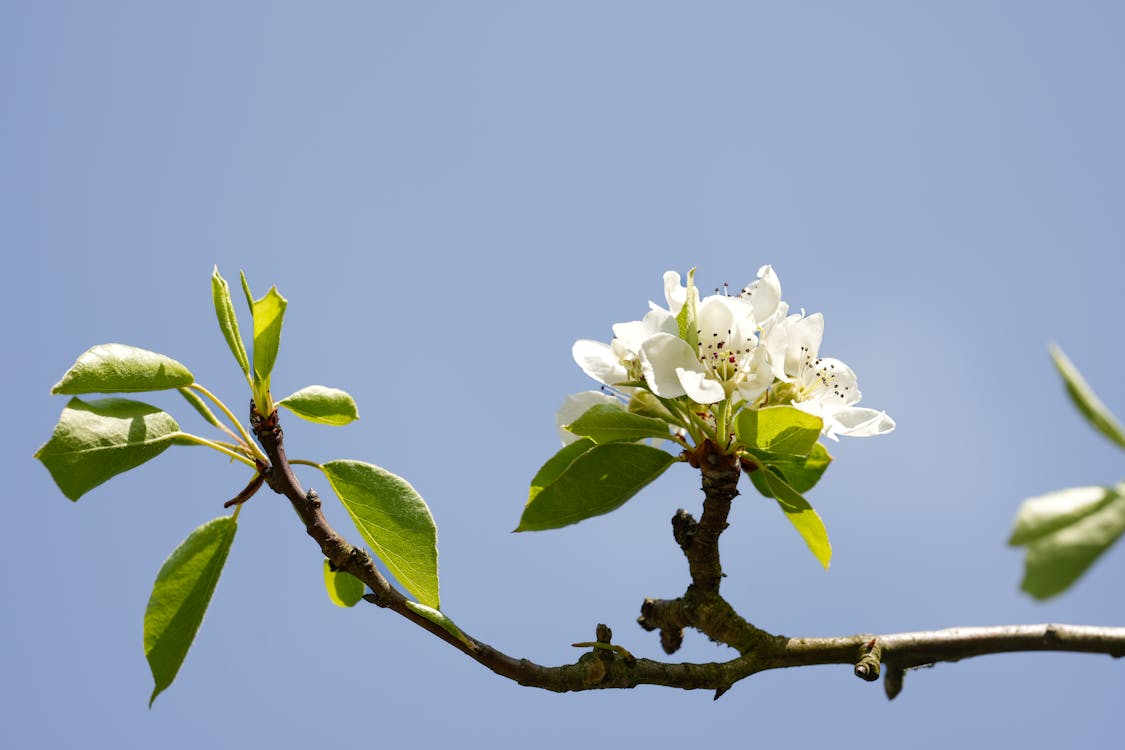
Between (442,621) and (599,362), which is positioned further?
(599,362)

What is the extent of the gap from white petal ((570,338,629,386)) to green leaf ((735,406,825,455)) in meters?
0.26

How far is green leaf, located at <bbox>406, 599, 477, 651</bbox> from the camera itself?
66.7 inches

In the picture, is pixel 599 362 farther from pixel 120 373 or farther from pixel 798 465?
pixel 120 373

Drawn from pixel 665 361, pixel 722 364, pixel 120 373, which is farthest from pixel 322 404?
pixel 722 364

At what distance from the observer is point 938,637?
5.76 ft

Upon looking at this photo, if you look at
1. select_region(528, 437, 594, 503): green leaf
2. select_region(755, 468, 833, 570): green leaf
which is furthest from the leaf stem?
select_region(755, 468, 833, 570): green leaf

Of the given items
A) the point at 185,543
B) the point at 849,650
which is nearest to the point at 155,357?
the point at 185,543

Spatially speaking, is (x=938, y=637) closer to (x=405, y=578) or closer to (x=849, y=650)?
(x=849, y=650)

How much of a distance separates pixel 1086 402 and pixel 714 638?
3.48ft

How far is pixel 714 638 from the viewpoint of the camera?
1999 millimetres

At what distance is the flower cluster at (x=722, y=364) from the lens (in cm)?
181

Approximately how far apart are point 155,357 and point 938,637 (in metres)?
1.40

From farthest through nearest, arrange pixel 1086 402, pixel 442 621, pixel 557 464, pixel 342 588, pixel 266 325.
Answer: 1. pixel 342 588
2. pixel 557 464
3. pixel 266 325
4. pixel 442 621
5. pixel 1086 402

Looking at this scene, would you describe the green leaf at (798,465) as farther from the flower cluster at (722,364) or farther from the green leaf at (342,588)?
the green leaf at (342,588)
